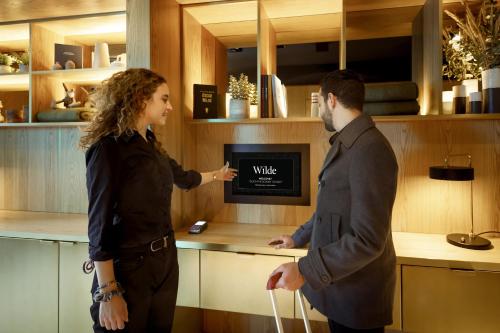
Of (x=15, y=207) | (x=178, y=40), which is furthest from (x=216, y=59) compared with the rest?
(x=15, y=207)

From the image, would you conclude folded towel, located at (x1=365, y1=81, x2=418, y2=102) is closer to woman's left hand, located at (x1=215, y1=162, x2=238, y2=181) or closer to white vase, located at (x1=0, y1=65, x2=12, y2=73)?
woman's left hand, located at (x1=215, y1=162, x2=238, y2=181)

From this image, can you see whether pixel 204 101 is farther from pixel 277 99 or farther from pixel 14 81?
pixel 14 81

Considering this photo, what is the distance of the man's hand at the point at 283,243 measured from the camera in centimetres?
171

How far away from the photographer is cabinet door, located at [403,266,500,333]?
60.7 inches

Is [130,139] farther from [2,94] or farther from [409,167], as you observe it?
[2,94]

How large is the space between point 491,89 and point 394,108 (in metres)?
0.47

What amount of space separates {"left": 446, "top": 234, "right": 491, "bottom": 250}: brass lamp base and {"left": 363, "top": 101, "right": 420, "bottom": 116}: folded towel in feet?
2.33

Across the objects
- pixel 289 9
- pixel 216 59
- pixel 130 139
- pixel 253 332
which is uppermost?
pixel 289 9

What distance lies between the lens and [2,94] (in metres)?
2.78

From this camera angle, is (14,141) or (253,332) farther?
(14,141)

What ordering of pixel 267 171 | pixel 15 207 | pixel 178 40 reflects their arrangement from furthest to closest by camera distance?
pixel 15 207 < pixel 267 171 < pixel 178 40

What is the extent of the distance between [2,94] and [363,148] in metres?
2.94

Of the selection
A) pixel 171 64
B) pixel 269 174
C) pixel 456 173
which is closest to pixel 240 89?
pixel 171 64

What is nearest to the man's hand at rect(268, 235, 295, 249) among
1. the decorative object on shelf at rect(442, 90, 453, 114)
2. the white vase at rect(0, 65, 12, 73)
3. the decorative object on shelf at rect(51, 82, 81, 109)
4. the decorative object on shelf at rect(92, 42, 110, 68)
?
the decorative object on shelf at rect(442, 90, 453, 114)
